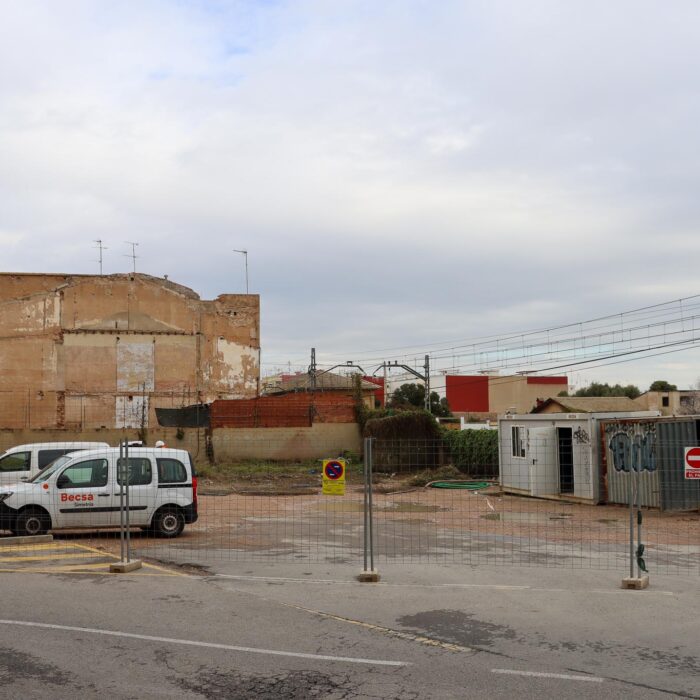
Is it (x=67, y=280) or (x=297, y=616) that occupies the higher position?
(x=67, y=280)

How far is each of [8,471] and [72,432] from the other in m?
19.6

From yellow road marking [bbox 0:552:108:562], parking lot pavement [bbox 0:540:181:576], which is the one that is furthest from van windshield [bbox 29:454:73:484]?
yellow road marking [bbox 0:552:108:562]

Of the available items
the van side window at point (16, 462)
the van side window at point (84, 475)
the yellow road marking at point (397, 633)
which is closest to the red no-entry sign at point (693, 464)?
the yellow road marking at point (397, 633)

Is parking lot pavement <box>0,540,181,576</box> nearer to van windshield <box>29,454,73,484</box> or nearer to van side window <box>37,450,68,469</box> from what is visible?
van windshield <box>29,454,73,484</box>

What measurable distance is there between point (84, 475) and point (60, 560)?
317cm

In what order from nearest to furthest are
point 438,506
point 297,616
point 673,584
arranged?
point 297,616 < point 673,584 < point 438,506

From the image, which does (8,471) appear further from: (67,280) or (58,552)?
(67,280)

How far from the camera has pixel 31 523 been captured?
16.0m

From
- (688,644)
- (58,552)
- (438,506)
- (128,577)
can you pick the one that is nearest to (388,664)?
(688,644)

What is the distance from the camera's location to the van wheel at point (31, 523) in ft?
52.1

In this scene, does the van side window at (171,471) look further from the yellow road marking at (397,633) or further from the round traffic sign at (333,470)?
the yellow road marking at (397,633)

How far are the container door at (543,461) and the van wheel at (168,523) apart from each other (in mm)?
13150

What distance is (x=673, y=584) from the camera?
11352 millimetres

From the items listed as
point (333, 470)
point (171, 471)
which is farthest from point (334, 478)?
point (171, 471)
